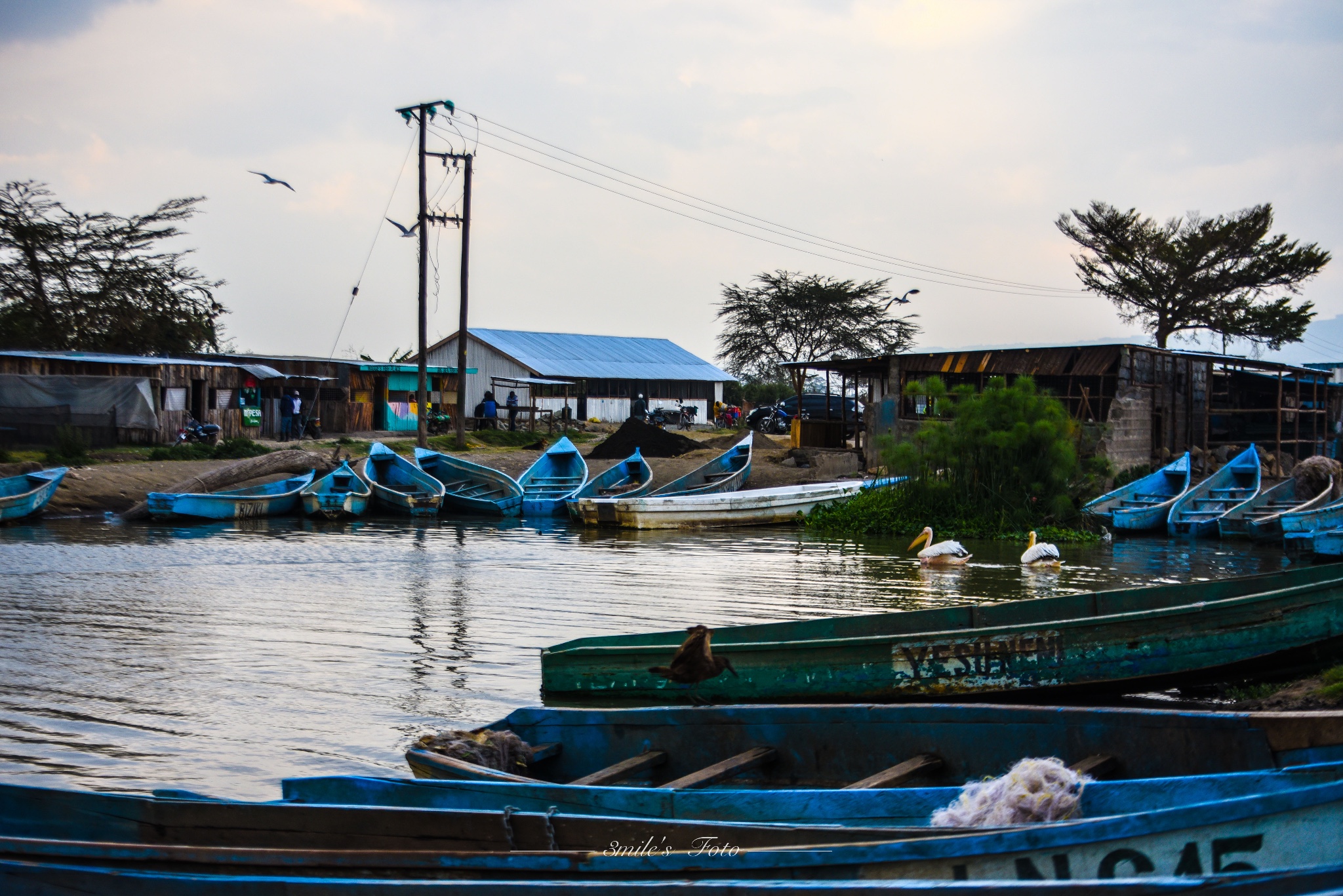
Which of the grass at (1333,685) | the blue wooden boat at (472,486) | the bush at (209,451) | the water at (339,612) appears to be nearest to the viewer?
the grass at (1333,685)

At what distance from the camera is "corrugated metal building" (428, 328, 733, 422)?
45094 mm

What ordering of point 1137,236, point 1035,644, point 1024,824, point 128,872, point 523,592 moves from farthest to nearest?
point 1137,236, point 523,592, point 1035,644, point 128,872, point 1024,824

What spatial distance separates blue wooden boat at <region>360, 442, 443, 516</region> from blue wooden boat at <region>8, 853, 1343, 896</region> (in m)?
19.2

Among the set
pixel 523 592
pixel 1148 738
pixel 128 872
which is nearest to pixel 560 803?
pixel 128 872

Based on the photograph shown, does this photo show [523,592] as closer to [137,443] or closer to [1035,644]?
[1035,644]

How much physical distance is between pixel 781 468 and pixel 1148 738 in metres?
23.7

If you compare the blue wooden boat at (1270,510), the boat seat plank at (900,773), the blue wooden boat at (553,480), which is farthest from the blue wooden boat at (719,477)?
the boat seat plank at (900,773)

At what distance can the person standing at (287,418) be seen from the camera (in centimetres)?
3312

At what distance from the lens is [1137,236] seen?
1636 inches

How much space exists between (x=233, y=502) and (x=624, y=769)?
60.7ft

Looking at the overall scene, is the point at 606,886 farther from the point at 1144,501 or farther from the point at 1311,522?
the point at 1144,501

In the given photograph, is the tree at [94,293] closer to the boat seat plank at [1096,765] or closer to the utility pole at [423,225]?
the utility pole at [423,225]

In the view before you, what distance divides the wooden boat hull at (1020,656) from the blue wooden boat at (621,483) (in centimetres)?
1483

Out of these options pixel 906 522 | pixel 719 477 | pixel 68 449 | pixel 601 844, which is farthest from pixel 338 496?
pixel 601 844
